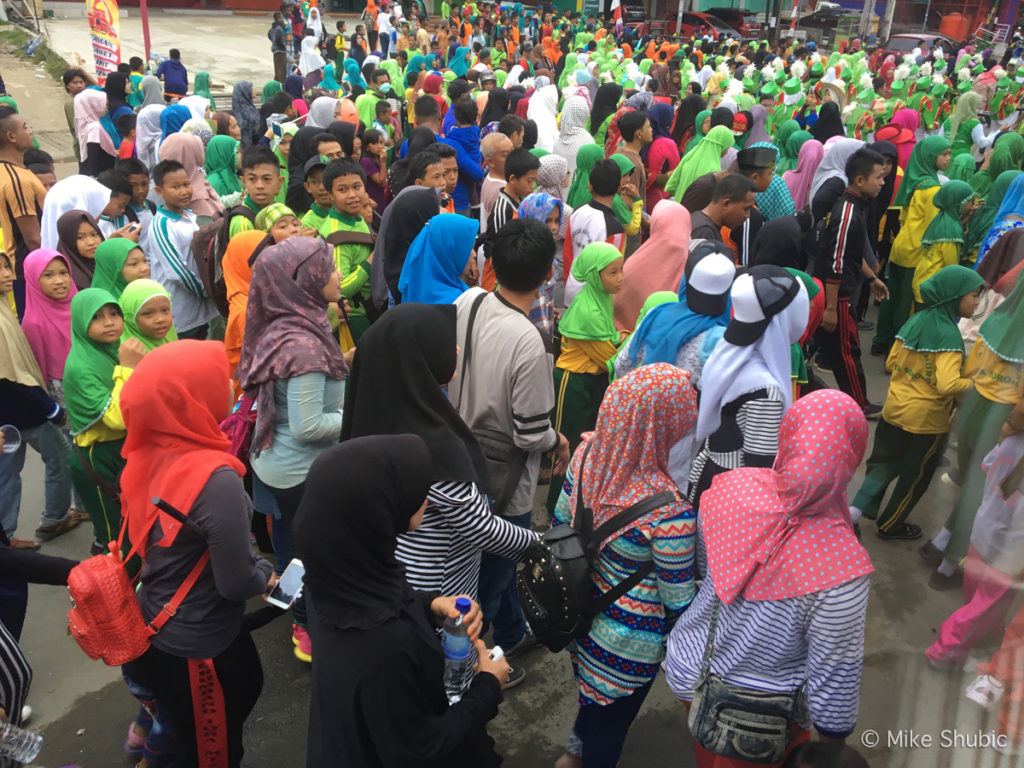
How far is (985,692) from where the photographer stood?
46.8 inches

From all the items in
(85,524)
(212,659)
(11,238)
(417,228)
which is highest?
(417,228)

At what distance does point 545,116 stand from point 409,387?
7.10 m

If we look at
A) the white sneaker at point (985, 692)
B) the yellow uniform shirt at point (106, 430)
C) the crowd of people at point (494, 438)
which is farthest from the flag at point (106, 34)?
the white sneaker at point (985, 692)

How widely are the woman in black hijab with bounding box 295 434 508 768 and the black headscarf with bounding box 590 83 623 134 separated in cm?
828

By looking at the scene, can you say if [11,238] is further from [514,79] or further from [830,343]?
[514,79]

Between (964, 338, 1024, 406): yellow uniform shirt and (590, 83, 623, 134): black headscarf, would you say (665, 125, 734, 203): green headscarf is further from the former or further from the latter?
(964, 338, 1024, 406): yellow uniform shirt

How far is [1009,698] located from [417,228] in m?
3.72

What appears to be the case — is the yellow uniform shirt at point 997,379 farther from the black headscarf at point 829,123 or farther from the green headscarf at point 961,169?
the black headscarf at point 829,123

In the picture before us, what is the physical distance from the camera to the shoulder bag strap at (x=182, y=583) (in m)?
2.18

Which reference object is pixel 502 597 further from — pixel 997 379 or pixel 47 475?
pixel 47 475

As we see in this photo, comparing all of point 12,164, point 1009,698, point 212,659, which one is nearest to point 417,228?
point 212,659

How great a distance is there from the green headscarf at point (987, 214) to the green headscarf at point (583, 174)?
2980mm

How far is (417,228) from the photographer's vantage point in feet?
14.3

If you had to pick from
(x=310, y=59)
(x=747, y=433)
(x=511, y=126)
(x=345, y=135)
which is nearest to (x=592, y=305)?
(x=747, y=433)
